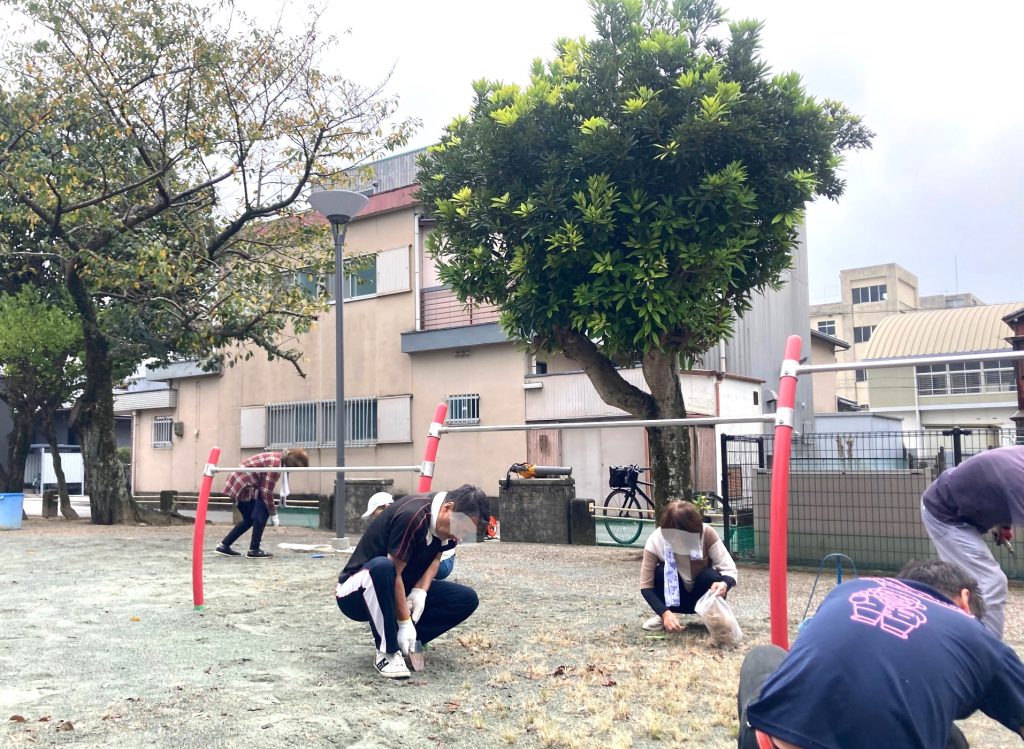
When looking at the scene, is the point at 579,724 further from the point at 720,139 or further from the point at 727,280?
the point at 720,139

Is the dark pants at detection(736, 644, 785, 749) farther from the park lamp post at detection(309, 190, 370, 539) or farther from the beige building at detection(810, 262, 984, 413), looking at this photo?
the beige building at detection(810, 262, 984, 413)

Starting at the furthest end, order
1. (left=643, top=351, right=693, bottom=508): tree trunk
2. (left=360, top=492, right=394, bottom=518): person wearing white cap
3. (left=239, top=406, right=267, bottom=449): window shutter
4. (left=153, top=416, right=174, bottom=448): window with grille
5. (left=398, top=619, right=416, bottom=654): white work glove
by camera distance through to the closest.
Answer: (left=153, top=416, right=174, bottom=448): window with grille, (left=239, top=406, right=267, bottom=449): window shutter, (left=643, top=351, right=693, bottom=508): tree trunk, (left=360, top=492, right=394, bottom=518): person wearing white cap, (left=398, top=619, right=416, bottom=654): white work glove

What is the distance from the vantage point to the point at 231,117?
14156 millimetres

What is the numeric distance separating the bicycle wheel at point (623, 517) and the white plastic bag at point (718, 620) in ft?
26.7

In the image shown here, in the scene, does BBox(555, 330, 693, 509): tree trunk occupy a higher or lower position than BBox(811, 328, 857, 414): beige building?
lower

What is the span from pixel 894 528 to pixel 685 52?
5835mm

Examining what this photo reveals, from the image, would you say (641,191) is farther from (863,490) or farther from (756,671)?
(756,671)

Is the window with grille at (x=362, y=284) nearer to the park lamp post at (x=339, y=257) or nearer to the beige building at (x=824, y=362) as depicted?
the park lamp post at (x=339, y=257)

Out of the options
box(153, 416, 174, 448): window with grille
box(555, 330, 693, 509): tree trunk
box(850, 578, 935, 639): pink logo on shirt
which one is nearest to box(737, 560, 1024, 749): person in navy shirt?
box(850, 578, 935, 639): pink logo on shirt

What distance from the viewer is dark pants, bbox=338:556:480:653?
17.2 ft

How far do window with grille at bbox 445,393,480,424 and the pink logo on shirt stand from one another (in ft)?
54.9

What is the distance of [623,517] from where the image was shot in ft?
50.5

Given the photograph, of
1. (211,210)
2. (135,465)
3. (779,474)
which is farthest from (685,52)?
(135,465)

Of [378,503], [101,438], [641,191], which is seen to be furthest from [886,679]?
[101,438]
